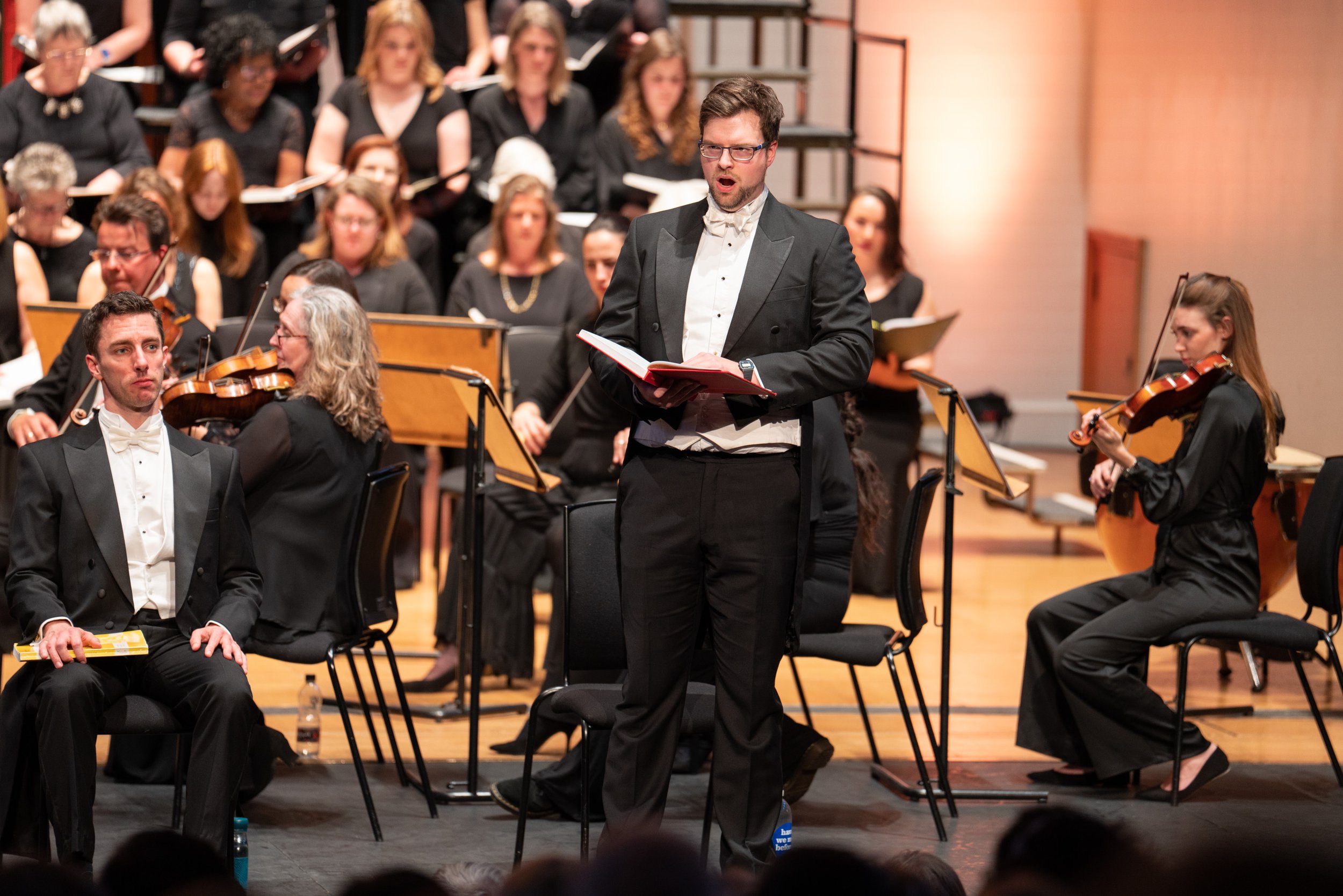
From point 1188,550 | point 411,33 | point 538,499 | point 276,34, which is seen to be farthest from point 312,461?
point 276,34

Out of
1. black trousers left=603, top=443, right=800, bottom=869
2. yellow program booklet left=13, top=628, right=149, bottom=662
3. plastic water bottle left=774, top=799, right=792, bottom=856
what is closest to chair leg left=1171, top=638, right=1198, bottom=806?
plastic water bottle left=774, top=799, right=792, bottom=856

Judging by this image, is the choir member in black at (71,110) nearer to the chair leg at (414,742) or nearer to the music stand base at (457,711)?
the music stand base at (457,711)

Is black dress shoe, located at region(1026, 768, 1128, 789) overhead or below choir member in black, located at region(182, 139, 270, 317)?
below

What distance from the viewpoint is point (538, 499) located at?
509 centimetres

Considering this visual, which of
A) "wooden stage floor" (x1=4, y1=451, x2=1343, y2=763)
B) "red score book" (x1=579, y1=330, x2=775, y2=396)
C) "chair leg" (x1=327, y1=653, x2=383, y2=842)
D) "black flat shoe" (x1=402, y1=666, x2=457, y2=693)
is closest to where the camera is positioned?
"red score book" (x1=579, y1=330, x2=775, y2=396)

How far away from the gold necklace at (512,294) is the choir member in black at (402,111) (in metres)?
1.03

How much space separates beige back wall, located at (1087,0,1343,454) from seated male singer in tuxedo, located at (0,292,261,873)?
4.76 meters

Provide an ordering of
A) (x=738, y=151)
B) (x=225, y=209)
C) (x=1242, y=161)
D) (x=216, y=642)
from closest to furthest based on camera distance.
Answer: (x=738, y=151)
(x=216, y=642)
(x=225, y=209)
(x=1242, y=161)

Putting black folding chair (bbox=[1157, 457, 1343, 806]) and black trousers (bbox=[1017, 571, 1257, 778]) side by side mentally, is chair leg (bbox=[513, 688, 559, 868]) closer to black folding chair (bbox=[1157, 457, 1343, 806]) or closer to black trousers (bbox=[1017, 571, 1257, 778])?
black trousers (bbox=[1017, 571, 1257, 778])

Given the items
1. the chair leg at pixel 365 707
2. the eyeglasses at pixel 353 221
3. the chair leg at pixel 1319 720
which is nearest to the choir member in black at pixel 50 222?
the eyeglasses at pixel 353 221

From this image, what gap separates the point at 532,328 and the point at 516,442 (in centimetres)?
171

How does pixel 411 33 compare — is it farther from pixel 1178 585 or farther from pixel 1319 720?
pixel 1319 720

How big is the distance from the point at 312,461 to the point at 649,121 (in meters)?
3.33

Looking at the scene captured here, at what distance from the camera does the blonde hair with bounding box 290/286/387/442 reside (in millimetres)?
3988
